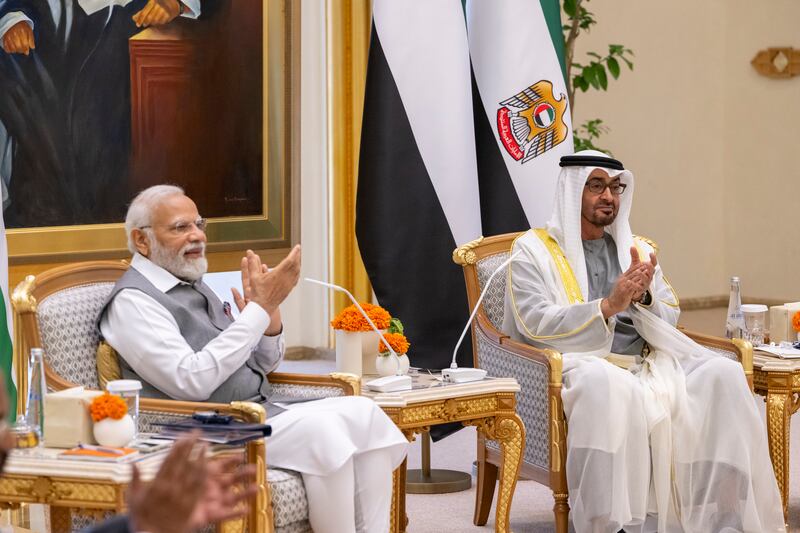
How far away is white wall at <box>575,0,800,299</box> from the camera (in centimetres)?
1067

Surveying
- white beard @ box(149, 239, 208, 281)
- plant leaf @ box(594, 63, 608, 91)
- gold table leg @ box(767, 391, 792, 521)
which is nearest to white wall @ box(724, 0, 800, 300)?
plant leaf @ box(594, 63, 608, 91)

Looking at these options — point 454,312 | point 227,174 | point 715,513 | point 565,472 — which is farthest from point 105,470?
point 227,174

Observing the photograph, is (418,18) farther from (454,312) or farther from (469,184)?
(454,312)

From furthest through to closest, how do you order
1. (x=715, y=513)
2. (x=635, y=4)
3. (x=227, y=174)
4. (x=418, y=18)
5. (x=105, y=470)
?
(x=635, y=4) → (x=227, y=174) → (x=418, y=18) → (x=715, y=513) → (x=105, y=470)

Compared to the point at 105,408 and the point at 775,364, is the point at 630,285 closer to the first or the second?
the point at 775,364

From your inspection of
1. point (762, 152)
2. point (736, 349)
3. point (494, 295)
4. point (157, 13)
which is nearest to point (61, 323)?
point (494, 295)

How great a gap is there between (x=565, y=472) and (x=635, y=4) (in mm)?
6927

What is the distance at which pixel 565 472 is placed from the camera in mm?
4398

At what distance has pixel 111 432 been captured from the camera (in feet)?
10.3

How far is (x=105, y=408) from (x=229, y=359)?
0.65 meters

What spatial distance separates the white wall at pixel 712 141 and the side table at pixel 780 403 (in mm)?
5995

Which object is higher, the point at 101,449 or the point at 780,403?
the point at 101,449

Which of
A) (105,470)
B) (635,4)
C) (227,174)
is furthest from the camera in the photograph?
(635,4)

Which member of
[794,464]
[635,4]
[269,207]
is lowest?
[794,464]
